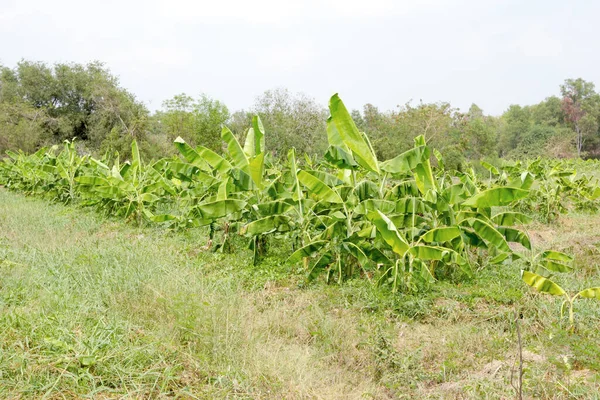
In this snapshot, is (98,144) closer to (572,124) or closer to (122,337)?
(122,337)

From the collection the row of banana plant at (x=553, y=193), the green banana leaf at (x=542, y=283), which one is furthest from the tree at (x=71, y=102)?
the green banana leaf at (x=542, y=283)

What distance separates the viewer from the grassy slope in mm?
2246

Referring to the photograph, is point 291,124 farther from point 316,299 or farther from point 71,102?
point 316,299

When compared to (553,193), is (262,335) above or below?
below

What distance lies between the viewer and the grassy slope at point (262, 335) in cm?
225

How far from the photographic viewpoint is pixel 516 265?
475cm

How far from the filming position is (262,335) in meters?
2.97

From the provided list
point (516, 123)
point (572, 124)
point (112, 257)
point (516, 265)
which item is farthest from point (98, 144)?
point (572, 124)

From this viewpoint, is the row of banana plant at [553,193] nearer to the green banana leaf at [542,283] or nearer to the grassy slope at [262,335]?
the grassy slope at [262,335]

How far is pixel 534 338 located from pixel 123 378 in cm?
271

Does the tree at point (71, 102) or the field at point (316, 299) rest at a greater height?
the tree at point (71, 102)

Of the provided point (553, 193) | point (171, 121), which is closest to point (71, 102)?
point (171, 121)

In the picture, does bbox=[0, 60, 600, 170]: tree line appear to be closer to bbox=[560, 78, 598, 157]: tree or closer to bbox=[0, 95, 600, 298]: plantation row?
bbox=[560, 78, 598, 157]: tree

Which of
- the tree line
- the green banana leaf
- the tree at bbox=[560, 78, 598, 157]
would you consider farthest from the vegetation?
the tree at bbox=[560, 78, 598, 157]
